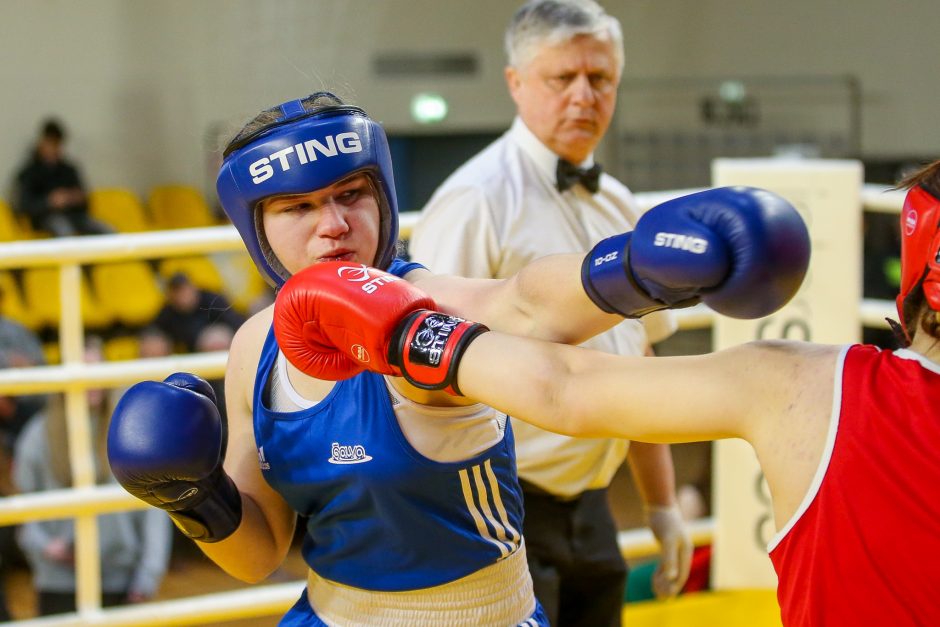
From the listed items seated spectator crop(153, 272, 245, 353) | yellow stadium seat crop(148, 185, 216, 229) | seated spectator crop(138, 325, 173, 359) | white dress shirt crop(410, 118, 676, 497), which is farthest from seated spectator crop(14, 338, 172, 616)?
yellow stadium seat crop(148, 185, 216, 229)

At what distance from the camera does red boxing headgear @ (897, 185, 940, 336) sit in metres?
1.11

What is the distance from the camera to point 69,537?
3932mm

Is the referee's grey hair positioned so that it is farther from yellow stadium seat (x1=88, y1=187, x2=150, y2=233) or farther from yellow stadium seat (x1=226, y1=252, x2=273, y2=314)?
yellow stadium seat (x1=88, y1=187, x2=150, y2=233)

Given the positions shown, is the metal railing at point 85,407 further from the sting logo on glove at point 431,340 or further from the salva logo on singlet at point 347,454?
the sting logo on glove at point 431,340

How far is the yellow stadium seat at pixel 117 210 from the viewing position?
21.1 feet

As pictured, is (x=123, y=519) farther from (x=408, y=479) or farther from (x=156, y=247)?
(x=408, y=479)

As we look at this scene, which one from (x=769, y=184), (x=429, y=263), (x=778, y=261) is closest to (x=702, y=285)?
(x=778, y=261)

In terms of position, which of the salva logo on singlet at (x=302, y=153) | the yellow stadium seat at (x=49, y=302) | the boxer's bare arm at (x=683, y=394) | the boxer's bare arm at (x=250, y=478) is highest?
the salva logo on singlet at (x=302, y=153)

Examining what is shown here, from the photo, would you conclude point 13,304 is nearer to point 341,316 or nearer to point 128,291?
point 128,291

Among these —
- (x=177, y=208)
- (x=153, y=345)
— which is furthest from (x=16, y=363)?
(x=177, y=208)

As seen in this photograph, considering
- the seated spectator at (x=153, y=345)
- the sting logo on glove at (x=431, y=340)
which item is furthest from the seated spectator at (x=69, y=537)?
the sting logo on glove at (x=431, y=340)

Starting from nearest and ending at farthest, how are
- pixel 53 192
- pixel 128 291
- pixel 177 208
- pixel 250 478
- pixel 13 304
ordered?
1. pixel 250 478
2. pixel 13 304
3. pixel 128 291
4. pixel 53 192
5. pixel 177 208

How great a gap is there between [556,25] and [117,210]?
460 cm

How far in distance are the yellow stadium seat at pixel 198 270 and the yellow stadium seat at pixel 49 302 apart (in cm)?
37
